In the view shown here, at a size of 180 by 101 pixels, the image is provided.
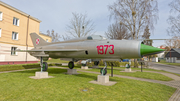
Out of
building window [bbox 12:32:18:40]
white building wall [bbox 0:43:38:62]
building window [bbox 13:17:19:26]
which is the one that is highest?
building window [bbox 13:17:19:26]

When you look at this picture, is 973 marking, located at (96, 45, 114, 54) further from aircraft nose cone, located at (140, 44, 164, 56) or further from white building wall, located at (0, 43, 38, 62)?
white building wall, located at (0, 43, 38, 62)

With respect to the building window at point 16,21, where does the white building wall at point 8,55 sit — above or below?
below

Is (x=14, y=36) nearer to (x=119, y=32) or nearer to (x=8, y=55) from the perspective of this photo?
(x=8, y=55)

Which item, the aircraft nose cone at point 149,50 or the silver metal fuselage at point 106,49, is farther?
the silver metal fuselage at point 106,49

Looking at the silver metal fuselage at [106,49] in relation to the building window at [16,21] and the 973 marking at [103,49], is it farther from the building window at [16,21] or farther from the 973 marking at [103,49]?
the building window at [16,21]

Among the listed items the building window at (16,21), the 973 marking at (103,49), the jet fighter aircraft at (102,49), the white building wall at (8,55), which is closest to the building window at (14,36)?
the white building wall at (8,55)

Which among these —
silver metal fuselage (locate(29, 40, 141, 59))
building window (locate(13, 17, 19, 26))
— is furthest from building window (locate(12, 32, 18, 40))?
silver metal fuselage (locate(29, 40, 141, 59))

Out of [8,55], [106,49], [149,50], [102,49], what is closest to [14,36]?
[8,55]

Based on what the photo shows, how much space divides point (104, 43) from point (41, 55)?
19.1 feet

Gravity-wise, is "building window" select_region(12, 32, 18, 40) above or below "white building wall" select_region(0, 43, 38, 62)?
above

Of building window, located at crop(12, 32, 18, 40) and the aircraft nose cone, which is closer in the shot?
the aircraft nose cone

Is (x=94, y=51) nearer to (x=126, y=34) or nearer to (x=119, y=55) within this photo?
(x=119, y=55)

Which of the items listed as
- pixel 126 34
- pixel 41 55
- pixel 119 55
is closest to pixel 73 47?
pixel 41 55

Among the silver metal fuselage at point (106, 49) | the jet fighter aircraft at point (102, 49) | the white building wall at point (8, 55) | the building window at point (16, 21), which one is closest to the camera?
the jet fighter aircraft at point (102, 49)
